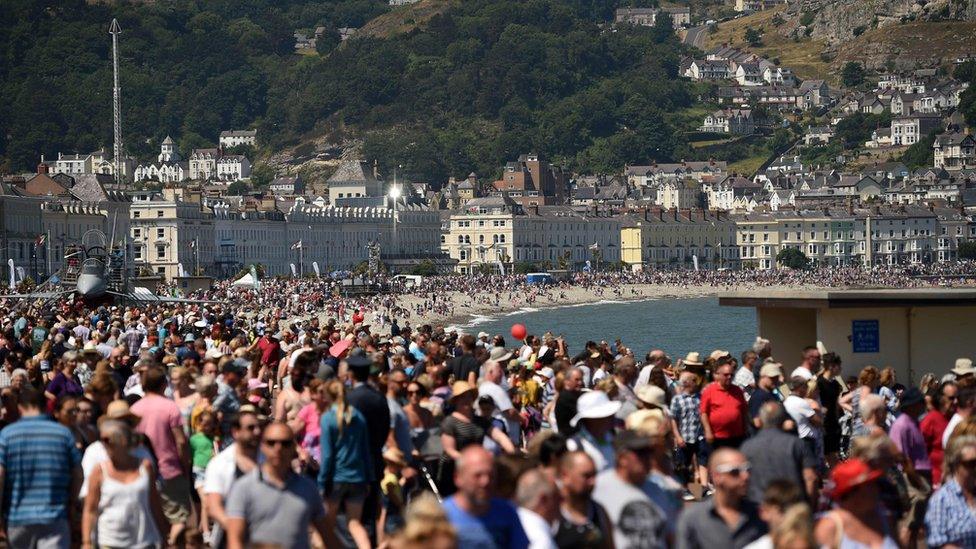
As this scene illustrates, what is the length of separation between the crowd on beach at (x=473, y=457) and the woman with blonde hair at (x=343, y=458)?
10 millimetres

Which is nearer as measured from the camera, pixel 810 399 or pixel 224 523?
pixel 224 523

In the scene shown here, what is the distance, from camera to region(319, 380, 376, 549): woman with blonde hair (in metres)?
9.62

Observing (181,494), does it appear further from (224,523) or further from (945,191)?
(945,191)

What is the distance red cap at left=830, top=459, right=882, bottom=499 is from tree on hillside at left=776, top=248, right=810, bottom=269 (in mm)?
150486

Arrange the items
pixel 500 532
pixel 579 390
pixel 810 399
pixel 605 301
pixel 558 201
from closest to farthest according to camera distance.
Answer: pixel 500 532
pixel 579 390
pixel 810 399
pixel 605 301
pixel 558 201

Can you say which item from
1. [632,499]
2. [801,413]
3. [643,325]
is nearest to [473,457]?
[632,499]

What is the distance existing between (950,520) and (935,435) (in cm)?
273

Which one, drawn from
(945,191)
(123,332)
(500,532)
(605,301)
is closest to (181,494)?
(500,532)

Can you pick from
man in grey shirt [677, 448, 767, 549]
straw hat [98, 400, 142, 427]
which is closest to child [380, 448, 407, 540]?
straw hat [98, 400, 142, 427]

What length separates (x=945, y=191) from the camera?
18612 cm

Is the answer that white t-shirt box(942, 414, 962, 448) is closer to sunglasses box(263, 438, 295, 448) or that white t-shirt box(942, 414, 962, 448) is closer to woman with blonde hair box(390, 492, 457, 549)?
sunglasses box(263, 438, 295, 448)

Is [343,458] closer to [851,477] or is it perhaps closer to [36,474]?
[36,474]

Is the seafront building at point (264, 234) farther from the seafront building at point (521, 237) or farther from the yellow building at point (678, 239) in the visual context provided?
the yellow building at point (678, 239)

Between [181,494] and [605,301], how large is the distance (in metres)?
107
